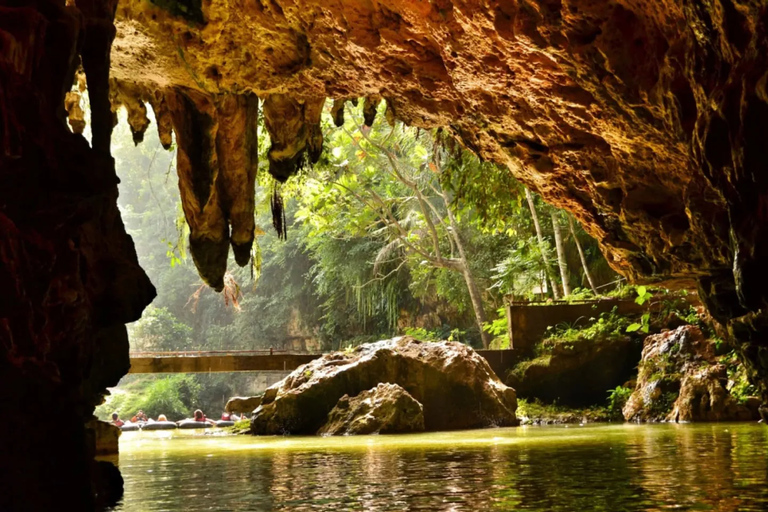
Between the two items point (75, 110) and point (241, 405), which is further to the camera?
point (241, 405)

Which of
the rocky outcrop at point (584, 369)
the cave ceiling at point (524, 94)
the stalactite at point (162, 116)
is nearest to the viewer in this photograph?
the cave ceiling at point (524, 94)

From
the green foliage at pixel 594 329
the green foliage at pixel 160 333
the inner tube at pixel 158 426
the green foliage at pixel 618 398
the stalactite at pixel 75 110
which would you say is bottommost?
the inner tube at pixel 158 426

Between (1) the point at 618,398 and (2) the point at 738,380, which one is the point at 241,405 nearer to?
(1) the point at 618,398

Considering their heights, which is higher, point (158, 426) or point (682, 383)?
point (682, 383)

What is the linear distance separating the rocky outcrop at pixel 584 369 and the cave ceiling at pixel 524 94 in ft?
18.9

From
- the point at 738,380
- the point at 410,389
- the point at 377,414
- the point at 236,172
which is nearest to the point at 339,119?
the point at 236,172

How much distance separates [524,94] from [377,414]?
6.07 meters

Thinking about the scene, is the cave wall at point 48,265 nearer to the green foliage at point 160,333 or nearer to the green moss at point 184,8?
the green moss at point 184,8

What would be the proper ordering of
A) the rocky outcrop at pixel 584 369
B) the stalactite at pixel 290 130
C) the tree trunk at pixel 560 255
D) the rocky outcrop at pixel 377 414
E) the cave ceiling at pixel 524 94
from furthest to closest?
the tree trunk at pixel 560 255 → the rocky outcrop at pixel 584 369 → the rocky outcrop at pixel 377 414 → the stalactite at pixel 290 130 → the cave ceiling at pixel 524 94

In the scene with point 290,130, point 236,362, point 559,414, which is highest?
point 290,130

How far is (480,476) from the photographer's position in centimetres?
525

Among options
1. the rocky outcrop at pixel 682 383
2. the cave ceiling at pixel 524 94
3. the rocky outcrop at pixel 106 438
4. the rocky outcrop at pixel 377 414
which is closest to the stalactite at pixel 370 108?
the cave ceiling at pixel 524 94

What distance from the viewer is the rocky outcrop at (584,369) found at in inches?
589

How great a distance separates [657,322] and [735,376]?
2.86 metres
